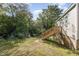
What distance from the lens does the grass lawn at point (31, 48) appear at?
2547mm

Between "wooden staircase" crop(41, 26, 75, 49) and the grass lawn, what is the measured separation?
5 cm

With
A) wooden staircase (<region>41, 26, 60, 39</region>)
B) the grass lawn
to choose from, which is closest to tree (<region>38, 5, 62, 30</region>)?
wooden staircase (<region>41, 26, 60, 39</region>)

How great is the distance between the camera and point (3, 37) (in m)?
2.57

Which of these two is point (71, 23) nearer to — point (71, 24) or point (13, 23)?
point (71, 24)

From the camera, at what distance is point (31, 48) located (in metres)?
2.56

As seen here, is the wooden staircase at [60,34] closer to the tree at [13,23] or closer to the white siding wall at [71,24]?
the white siding wall at [71,24]

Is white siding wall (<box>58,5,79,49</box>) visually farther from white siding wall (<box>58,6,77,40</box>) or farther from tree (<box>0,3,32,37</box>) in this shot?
tree (<box>0,3,32,37</box>)

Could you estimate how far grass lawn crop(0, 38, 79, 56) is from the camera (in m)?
2.55

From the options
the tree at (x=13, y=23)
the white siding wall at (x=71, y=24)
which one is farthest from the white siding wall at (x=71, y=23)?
the tree at (x=13, y=23)

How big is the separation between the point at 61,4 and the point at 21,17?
1.20 ft

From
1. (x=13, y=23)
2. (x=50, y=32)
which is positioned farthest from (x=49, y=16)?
(x=13, y=23)

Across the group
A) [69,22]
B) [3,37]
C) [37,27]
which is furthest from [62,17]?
[3,37]

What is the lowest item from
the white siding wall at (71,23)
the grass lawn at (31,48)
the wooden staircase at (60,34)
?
the grass lawn at (31,48)

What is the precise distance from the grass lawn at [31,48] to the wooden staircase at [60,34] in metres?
0.05
